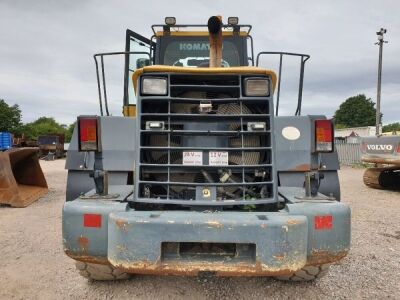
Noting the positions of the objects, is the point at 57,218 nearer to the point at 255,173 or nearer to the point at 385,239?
the point at 255,173

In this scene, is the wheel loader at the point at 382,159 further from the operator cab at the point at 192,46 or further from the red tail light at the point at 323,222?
the red tail light at the point at 323,222

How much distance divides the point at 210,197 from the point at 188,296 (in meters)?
0.97

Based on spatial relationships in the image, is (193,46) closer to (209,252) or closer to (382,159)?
(209,252)

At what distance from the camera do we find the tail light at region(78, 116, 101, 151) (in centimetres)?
305

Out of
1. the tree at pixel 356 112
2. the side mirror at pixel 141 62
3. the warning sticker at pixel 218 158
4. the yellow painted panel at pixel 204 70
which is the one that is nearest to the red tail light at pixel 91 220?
the warning sticker at pixel 218 158

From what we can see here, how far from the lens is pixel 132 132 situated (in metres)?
3.68

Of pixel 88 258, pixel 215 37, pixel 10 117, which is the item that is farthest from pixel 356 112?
pixel 88 258

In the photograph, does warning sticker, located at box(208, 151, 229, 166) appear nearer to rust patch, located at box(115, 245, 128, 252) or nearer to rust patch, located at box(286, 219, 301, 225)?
rust patch, located at box(286, 219, 301, 225)

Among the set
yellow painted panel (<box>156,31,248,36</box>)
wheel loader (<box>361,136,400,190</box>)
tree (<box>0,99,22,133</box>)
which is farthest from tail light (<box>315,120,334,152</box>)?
tree (<box>0,99,22,133</box>)

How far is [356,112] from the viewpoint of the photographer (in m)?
87.3

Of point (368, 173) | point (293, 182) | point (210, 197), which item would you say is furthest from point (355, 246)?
point (368, 173)

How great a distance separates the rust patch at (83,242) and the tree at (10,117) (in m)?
68.2

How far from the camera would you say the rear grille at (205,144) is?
2982 millimetres

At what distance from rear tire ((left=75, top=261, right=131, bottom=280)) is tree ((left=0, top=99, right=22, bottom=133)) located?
6768 centimetres
